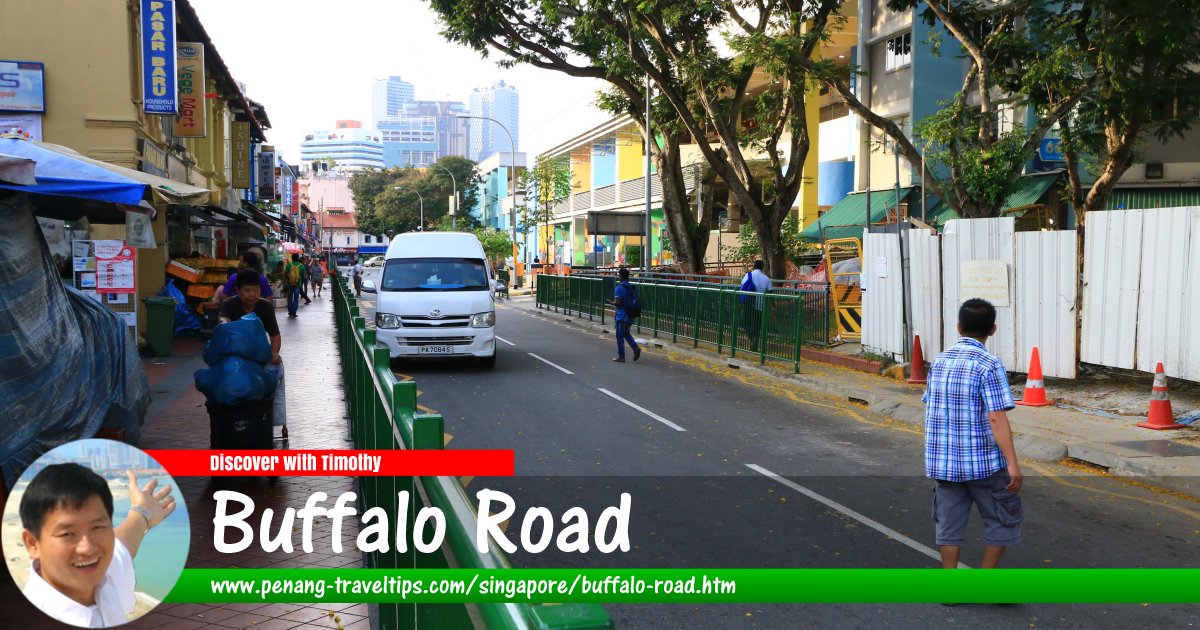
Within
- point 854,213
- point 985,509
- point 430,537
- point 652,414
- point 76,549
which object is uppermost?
point 854,213

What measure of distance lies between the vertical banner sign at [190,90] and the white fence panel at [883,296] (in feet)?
51.1

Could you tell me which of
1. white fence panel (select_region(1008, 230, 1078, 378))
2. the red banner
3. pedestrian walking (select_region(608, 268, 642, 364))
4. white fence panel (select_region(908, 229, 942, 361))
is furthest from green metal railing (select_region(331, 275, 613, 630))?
pedestrian walking (select_region(608, 268, 642, 364))

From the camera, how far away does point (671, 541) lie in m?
6.66

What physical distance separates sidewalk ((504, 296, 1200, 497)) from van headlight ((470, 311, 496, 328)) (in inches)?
196

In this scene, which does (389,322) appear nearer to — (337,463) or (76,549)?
(337,463)

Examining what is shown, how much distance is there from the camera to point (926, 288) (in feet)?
48.6

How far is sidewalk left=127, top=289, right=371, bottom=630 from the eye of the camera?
16.5 ft

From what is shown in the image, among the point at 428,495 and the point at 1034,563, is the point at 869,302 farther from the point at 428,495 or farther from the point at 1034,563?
the point at 428,495

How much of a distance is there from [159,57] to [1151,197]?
21.1m

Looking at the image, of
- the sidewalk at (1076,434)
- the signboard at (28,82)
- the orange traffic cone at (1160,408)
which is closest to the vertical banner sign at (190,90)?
the signboard at (28,82)

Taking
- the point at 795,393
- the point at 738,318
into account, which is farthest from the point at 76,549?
the point at 738,318

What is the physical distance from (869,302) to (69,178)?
41.0 ft

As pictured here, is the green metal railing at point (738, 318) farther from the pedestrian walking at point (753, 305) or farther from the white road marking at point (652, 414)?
the white road marking at point (652, 414)

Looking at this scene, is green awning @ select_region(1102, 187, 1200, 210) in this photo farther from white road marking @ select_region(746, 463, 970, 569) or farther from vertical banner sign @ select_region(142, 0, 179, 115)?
vertical banner sign @ select_region(142, 0, 179, 115)
